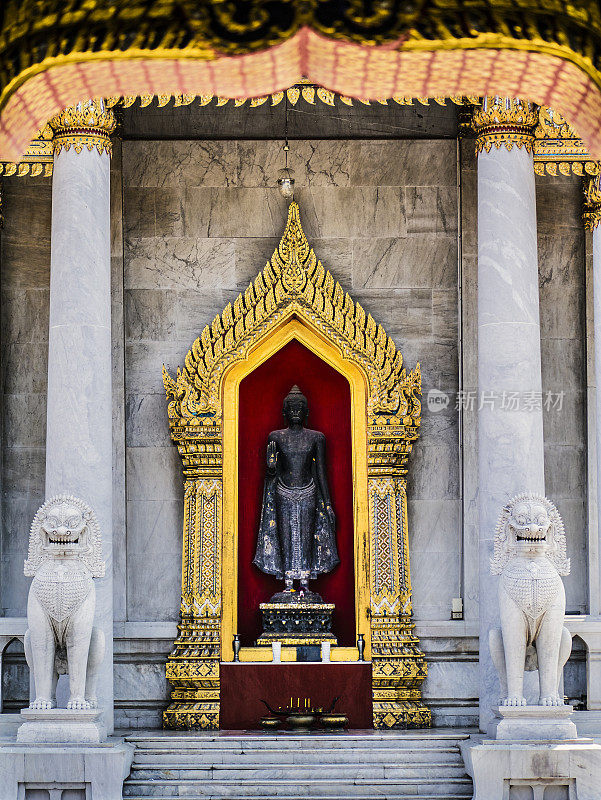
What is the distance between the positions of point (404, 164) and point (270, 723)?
7575 mm

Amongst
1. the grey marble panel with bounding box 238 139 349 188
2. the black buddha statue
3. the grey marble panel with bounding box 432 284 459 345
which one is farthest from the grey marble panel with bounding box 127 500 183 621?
the grey marble panel with bounding box 238 139 349 188

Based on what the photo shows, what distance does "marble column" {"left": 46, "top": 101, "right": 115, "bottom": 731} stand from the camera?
16438 mm

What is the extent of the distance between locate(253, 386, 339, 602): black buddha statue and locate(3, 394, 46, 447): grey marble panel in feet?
9.82

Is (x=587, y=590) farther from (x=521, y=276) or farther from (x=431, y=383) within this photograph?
(x=521, y=276)

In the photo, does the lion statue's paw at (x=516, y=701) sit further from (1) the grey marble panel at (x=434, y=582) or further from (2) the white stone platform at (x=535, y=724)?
(1) the grey marble panel at (x=434, y=582)

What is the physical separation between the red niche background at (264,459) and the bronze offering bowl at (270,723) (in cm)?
186

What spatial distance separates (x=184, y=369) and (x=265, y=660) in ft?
12.6

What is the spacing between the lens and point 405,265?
19.6 metres

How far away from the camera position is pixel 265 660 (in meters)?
18.4

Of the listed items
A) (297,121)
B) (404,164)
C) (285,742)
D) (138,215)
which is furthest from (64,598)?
(404,164)

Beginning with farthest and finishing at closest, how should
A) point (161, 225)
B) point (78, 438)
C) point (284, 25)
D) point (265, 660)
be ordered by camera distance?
point (161, 225) < point (265, 660) < point (78, 438) < point (284, 25)

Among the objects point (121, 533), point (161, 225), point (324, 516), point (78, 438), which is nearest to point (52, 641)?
point (78, 438)

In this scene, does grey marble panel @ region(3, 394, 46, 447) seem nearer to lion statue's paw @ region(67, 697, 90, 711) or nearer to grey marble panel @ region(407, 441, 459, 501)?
lion statue's paw @ region(67, 697, 90, 711)

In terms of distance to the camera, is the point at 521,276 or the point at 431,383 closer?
the point at 521,276
